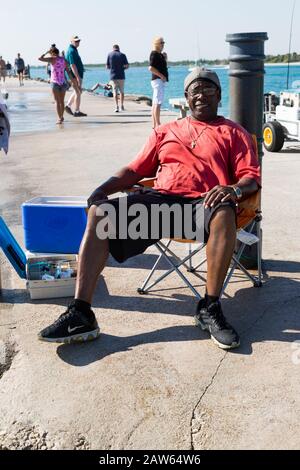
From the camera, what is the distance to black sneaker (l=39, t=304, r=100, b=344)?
3.35m

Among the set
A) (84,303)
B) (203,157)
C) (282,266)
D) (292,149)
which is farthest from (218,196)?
(292,149)

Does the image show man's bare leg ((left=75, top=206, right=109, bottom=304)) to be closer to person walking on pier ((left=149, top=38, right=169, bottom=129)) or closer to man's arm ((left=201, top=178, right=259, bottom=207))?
man's arm ((left=201, top=178, right=259, bottom=207))

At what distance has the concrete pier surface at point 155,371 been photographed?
2596 mm

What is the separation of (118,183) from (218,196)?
2.64ft

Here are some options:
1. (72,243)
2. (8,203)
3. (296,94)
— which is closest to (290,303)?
(72,243)

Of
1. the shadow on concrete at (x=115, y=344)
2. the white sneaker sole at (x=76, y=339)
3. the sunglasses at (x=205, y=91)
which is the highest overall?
the sunglasses at (x=205, y=91)

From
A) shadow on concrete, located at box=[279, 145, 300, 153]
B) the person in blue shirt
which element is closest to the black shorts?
shadow on concrete, located at box=[279, 145, 300, 153]

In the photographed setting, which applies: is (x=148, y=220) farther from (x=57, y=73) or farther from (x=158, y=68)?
(x=57, y=73)

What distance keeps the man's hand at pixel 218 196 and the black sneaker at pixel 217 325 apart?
570 mm

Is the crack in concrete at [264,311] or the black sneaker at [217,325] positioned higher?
the black sneaker at [217,325]

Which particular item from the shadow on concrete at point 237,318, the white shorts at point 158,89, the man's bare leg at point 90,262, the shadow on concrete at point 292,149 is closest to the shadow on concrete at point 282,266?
the shadow on concrete at point 237,318

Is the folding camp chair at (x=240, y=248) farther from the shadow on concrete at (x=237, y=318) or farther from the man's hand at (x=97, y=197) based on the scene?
the man's hand at (x=97, y=197)

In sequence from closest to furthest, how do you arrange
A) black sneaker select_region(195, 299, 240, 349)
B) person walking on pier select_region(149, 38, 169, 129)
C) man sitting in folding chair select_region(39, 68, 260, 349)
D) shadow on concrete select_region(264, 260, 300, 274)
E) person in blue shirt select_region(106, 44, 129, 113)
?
black sneaker select_region(195, 299, 240, 349)
man sitting in folding chair select_region(39, 68, 260, 349)
shadow on concrete select_region(264, 260, 300, 274)
person walking on pier select_region(149, 38, 169, 129)
person in blue shirt select_region(106, 44, 129, 113)

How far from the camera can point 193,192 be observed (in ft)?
12.4
